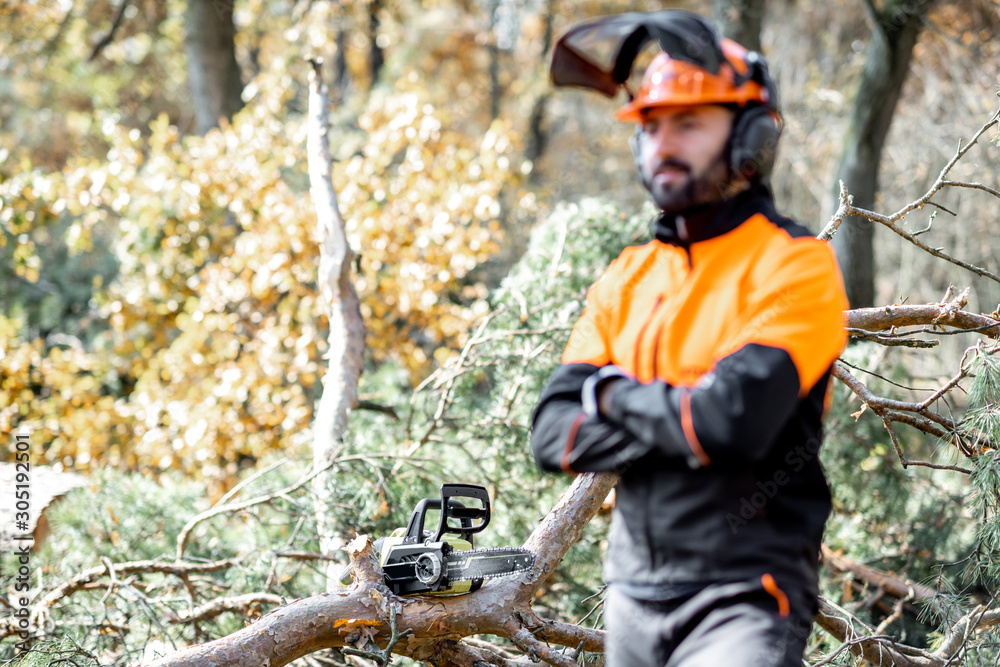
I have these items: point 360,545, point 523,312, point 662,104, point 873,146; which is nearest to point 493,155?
point 523,312

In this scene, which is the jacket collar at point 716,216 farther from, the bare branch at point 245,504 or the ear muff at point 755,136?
the bare branch at point 245,504

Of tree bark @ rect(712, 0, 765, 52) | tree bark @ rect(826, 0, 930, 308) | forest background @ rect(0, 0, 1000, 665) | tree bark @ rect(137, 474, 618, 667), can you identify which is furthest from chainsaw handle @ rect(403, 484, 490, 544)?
tree bark @ rect(712, 0, 765, 52)

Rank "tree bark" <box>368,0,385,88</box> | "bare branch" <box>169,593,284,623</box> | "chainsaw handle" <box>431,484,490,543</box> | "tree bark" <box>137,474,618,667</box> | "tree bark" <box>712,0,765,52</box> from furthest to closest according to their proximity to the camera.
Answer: "tree bark" <box>368,0,385,88</box>, "tree bark" <box>712,0,765,52</box>, "bare branch" <box>169,593,284,623</box>, "chainsaw handle" <box>431,484,490,543</box>, "tree bark" <box>137,474,618,667</box>

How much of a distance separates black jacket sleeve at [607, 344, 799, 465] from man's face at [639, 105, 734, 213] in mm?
316

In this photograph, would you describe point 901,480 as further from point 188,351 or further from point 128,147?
point 128,147

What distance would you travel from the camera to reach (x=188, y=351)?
592 cm

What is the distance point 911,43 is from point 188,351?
18.7 feet

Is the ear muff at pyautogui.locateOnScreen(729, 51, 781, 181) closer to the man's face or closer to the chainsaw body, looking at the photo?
the man's face

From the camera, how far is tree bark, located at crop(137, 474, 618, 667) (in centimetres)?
210

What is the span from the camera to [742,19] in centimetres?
550

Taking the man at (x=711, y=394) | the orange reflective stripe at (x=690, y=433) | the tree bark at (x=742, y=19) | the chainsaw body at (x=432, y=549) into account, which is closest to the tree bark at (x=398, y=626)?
the chainsaw body at (x=432, y=549)

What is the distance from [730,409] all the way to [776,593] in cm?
34

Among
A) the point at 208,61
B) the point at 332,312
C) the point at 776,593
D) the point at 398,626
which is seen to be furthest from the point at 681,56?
the point at 208,61

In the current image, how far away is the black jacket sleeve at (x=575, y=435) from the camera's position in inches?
52.5
